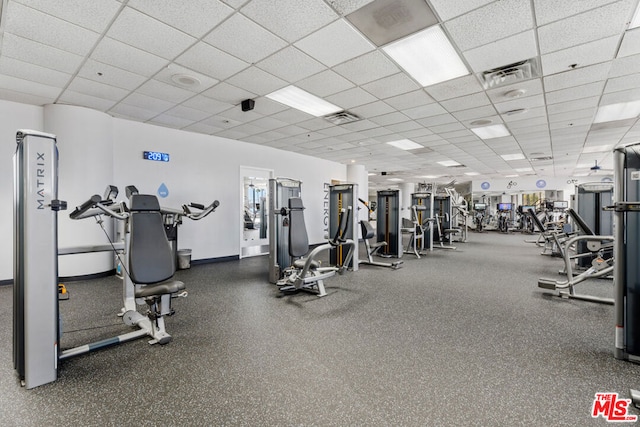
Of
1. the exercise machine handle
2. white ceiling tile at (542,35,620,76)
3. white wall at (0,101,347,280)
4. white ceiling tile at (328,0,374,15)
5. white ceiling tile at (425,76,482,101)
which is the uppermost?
white ceiling tile at (425,76,482,101)

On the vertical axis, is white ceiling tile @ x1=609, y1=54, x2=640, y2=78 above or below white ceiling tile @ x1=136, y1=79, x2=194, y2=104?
below

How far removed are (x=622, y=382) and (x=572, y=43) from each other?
3020mm

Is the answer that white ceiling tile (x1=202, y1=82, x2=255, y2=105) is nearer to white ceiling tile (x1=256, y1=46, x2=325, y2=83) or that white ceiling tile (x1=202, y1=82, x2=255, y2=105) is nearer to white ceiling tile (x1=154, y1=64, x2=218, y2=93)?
white ceiling tile (x1=154, y1=64, x2=218, y2=93)

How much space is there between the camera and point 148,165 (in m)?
5.65

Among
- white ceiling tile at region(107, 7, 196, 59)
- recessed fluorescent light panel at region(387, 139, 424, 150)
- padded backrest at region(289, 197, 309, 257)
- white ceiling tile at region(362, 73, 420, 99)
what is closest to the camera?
white ceiling tile at region(107, 7, 196, 59)

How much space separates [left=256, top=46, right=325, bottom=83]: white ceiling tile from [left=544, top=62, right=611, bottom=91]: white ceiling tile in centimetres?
297

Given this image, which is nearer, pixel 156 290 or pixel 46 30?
pixel 156 290

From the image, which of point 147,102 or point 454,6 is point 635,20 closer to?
point 454,6

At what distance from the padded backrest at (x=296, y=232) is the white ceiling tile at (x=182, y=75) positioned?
192 centimetres

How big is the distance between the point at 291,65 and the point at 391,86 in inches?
56.5

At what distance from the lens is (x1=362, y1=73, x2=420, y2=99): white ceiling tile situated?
3.80 m

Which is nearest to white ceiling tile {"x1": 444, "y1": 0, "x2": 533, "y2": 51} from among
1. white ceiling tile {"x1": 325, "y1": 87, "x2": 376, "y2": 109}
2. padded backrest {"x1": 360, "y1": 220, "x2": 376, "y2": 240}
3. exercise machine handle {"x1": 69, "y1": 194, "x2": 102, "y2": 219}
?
white ceiling tile {"x1": 325, "y1": 87, "x2": 376, "y2": 109}

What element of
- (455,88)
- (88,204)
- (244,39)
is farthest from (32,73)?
(455,88)

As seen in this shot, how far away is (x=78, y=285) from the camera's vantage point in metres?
4.53
